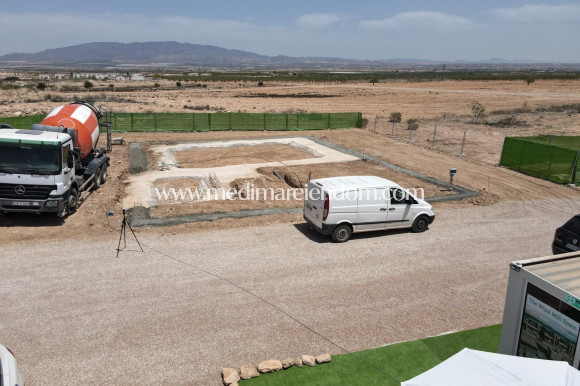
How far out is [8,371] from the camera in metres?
5.88

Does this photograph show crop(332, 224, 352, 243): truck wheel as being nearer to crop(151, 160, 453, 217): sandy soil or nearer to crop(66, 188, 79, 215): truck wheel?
crop(151, 160, 453, 217): sandy soil

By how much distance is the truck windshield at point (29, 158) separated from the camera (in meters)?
14.3

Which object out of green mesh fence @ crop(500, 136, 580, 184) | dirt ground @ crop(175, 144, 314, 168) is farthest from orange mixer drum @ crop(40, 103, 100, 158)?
green mesh fence @ crop(500, 136, 580, 184)

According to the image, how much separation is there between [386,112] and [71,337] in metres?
51.9

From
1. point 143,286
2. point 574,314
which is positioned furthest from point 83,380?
point 574,314

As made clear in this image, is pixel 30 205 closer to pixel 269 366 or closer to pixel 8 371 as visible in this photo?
pixel 8 371

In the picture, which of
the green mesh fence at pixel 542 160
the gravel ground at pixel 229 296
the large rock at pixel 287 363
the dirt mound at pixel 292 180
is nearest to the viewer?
the large rock at pixel 287 363

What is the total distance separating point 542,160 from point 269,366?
21181 millimetres

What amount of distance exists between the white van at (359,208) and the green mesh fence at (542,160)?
37.0 feet

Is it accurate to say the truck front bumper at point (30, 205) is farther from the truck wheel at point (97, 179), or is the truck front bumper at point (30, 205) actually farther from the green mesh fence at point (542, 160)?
the green mesh fence at point (542, 160)

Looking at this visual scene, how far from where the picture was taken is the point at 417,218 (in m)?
15.3

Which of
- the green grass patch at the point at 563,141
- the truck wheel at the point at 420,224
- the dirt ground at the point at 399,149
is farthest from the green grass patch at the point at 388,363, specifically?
the green grass patch at the point at 563,141

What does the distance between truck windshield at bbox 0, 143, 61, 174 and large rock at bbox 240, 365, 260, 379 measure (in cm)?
1044

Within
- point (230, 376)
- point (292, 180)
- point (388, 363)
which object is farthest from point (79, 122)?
point (388, 363)
